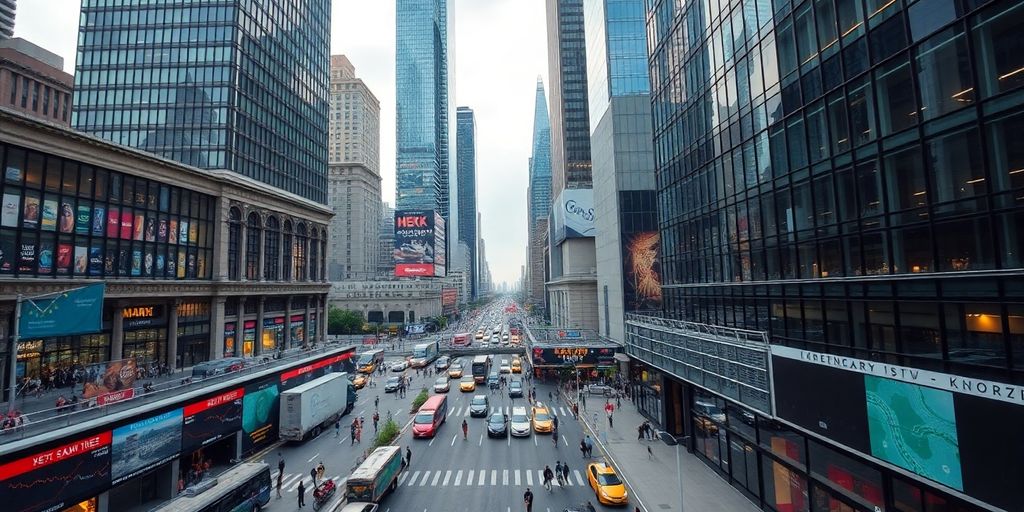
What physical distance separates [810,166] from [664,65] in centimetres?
2045

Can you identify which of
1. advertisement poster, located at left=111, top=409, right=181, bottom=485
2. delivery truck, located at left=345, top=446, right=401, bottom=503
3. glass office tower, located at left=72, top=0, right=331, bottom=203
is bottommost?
delivery truck, located at left=345, top=446, right=401, bottom=503

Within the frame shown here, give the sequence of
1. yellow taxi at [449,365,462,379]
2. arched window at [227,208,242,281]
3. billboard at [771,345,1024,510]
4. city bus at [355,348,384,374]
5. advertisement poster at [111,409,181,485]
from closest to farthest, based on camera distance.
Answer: billboard at [771,345,1024,510] < advertisement poster at [111,409,181,485] < arched window at [227,208,242,281] < yellow taxi at [449,365,462,379] < city bus at [355,348,384,374]

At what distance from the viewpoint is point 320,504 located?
2247cm

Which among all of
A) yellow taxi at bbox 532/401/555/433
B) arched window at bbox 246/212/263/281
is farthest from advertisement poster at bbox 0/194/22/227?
yellow taxi at bbox 532/401/555/433

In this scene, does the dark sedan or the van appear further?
the dark sedan

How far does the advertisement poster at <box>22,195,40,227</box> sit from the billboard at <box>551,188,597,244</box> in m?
70.2

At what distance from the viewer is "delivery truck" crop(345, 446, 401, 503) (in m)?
20.5

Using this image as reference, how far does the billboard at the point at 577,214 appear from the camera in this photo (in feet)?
282

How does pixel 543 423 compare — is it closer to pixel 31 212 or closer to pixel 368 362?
pixel 31 212

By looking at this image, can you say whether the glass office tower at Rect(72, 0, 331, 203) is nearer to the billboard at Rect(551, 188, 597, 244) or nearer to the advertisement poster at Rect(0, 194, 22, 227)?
the advertisement poster at Rect(0, 194, 22, 227)

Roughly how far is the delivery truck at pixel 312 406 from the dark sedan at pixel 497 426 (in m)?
13.2

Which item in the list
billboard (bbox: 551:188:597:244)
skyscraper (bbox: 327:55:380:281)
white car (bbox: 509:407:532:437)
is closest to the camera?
white car (bbox: 509:407:532:437)

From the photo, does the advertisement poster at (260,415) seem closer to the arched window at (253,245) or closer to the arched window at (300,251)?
the arched window at (253,245)

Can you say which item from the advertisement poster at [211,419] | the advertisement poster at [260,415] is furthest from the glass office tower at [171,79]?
the advertisement poster at [211,419]
